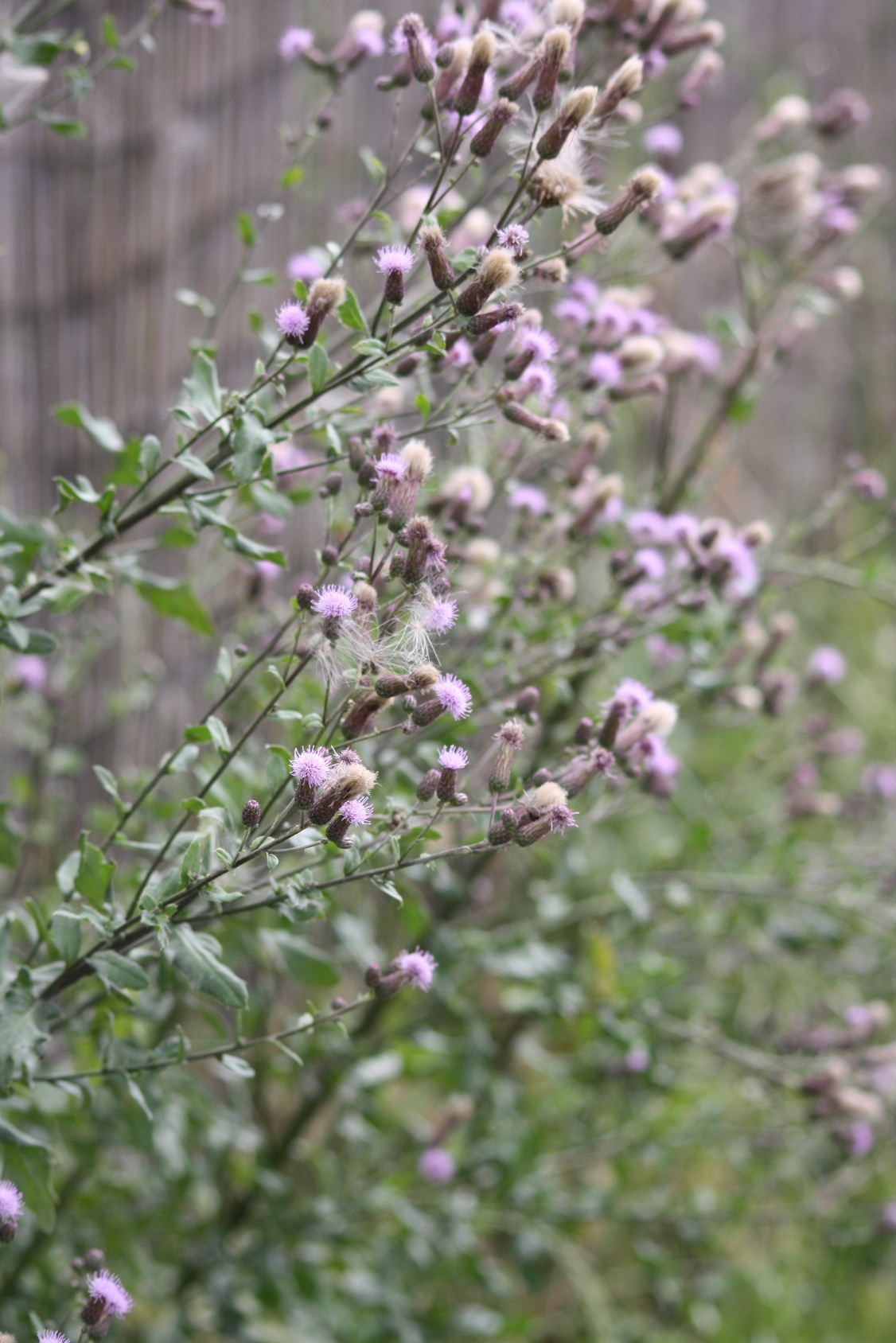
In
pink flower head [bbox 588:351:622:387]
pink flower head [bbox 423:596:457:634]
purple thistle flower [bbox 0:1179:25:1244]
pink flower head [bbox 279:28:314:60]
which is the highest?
pink flower head [bbox 279:28:314:60]

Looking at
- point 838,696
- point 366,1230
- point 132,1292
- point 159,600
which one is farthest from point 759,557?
point 838,696

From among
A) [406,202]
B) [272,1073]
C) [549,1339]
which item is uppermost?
[406,202]

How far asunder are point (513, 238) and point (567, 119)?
0.11m

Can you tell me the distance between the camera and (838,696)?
4184mm

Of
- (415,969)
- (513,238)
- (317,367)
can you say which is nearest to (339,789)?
(415,969)

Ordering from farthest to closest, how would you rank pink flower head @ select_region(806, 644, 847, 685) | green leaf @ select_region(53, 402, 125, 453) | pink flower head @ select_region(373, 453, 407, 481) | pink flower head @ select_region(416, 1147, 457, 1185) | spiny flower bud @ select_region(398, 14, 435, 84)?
pink flower head @ select_region(806, 644, 847, 685)
pink flower head @ select_region(416, 1147, 457, 1185)
green leaf @ select_region(53, 402, 125, 453)
spiny flower bud @ select_region(398, 14, 435, 84)
pink flower head @ select_region(373, 453, 407, 481)

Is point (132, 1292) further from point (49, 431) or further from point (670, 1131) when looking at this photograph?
point (49, 431)

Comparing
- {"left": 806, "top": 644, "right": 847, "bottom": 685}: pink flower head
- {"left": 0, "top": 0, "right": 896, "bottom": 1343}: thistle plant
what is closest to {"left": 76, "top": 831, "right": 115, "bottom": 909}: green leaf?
{"left": 0, "top": 0, "right": 896, "bottom": 1343}: thistle plant

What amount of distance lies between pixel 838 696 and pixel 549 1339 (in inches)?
90.5

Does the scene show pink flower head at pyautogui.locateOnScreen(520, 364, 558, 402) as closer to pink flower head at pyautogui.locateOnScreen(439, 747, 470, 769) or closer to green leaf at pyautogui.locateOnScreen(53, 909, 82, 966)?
pink flower head at pyautogui.locateOnScreen(439, 747, 470, 769)

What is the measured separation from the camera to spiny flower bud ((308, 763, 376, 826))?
969 mm

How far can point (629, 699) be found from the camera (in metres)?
1.29

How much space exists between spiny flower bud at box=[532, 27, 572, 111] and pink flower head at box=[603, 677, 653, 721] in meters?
0.55

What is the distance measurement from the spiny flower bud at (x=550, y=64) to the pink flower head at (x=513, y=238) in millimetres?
131
